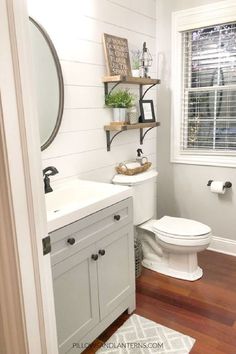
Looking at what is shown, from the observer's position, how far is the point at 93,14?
83.7 inches

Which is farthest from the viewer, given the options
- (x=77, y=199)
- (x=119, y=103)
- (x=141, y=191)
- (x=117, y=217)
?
(x=141, y=191)

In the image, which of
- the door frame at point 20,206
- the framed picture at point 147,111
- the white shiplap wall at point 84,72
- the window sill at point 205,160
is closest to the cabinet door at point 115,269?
the white shiplap wall at point 84,72

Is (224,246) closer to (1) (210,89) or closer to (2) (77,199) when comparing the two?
(1) (210,89)

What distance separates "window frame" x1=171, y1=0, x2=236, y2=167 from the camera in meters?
2.47

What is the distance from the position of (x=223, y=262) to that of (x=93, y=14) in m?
2.33

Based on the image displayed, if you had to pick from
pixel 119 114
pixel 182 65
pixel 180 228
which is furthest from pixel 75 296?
pixel 182 65

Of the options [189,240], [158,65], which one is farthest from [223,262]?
[158,65]

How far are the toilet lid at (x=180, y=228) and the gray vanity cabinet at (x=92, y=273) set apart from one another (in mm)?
508

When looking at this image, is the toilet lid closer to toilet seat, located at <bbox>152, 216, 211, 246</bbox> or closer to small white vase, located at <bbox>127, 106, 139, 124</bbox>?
toilet seat, located at <bbox>152, 216, 211, 246</bbox>

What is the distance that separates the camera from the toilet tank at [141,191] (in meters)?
2.33

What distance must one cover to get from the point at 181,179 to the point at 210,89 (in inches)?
35.1

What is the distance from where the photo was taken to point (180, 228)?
2.39 metres

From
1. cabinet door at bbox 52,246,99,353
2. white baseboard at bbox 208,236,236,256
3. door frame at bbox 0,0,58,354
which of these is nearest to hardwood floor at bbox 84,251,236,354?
white baseboard at bbox 208,236,236,256

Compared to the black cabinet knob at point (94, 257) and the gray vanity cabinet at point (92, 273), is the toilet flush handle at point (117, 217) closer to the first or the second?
the gray vanity cabinet at point (92, 273)
